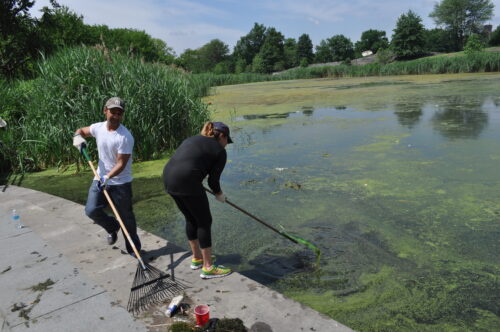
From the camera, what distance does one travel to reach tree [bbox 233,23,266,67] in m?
90.5

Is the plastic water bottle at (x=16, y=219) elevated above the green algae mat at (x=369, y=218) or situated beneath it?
elevated above

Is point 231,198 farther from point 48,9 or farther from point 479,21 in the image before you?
point 479,21

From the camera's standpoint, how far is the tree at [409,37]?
2068 inches

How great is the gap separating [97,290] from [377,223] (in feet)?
9.20

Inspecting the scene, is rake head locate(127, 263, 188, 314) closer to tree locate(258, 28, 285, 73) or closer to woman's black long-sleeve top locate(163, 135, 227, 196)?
woman's black long-sleeve top locate(163, 135, 227, 196)

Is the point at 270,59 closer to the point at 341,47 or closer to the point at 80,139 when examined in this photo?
the point at 341,47

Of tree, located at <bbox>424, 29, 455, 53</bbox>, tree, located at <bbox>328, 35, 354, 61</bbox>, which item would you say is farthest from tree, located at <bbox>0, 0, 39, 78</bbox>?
tree, located at <bbox>424, 29, 455, 53</bbox>

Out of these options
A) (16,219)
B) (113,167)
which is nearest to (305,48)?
(16,219)

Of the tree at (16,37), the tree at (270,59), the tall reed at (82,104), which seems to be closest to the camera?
the tall reed at (82,104)

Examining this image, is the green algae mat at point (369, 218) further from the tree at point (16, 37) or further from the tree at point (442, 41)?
the tree at point (442, 41)

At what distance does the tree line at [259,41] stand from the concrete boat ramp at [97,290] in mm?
5296

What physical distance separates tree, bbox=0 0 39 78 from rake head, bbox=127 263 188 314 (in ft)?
69.4

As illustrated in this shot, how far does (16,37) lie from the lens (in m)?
20.9

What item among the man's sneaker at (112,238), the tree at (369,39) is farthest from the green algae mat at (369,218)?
the tree at (369,39)
